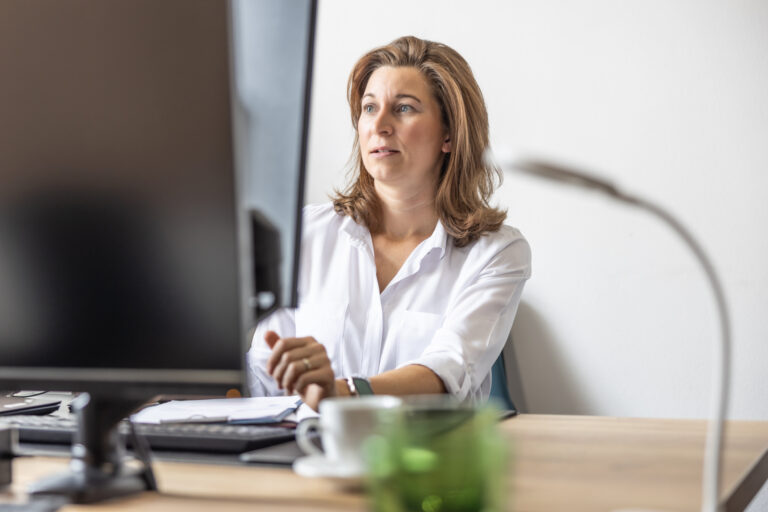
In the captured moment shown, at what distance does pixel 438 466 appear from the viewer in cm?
51

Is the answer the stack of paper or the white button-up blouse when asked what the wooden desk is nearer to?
the stack of paper

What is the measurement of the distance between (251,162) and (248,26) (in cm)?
16

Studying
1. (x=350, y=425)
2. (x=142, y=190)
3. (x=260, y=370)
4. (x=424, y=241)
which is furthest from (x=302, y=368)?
(x=424, y=241)

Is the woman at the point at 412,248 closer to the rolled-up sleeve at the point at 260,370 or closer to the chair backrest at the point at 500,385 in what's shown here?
the rolled-up sleeve at the point at 260,370

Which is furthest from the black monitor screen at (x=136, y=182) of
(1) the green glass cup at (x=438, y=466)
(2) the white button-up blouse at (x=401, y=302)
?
(2) the white button-up blouse at (x=401, y=302)

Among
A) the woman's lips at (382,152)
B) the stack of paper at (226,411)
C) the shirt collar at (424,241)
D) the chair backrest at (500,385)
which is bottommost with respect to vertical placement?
the chair backrest at (500,385)

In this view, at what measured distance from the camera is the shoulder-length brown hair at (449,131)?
1.92 m

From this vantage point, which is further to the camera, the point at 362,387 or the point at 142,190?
the point at 362,387

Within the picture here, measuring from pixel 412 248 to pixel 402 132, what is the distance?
281 millimetres

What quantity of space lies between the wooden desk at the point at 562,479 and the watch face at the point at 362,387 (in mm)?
258

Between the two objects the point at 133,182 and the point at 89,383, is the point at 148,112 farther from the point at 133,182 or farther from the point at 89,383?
the point at 89,383

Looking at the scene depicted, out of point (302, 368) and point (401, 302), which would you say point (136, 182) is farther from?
point (401, 302)

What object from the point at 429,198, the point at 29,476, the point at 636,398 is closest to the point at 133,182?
the point at 29,476

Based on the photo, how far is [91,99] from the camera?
75 cm
